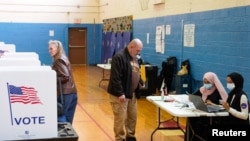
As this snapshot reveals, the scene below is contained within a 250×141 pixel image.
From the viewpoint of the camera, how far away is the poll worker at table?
522cm

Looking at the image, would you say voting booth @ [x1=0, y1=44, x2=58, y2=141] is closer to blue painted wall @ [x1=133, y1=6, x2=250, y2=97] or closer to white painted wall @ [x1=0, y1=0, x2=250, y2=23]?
blue painted wall @ [x1=133, y1=6, x2=250, y2=97]

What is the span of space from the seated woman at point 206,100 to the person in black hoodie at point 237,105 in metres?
0.26

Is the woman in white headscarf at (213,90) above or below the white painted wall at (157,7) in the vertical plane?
below

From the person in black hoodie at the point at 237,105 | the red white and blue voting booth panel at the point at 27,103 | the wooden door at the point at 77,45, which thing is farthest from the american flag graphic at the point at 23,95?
the wooden door at the point at 77,45

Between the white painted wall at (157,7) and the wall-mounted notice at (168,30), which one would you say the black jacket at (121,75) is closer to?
the white painted wall at (157,7)

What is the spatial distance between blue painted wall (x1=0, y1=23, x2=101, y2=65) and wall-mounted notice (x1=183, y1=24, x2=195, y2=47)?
916 centimetres

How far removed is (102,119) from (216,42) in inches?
107

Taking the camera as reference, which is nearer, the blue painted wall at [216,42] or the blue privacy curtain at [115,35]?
the blue painted wall at [216,42]

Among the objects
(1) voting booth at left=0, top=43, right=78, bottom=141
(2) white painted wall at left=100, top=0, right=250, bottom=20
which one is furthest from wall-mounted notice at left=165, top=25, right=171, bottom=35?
(1) voting booth at left=0, top=43, right=78, bottom=141

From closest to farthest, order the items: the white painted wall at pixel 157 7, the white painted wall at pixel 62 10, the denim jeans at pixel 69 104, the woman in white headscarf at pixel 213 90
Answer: the woman in white headscarf at pixel 213 90 < the denim jeans at pixel 69 104 < the white painted wall at pixel 157 7 < the white painted wall at pixel 62 10

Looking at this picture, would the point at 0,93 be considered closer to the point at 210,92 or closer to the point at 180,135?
the point at 210,92

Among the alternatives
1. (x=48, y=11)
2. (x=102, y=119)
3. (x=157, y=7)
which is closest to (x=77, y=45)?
(x=48, y=11)

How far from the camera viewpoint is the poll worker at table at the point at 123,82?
5.22m

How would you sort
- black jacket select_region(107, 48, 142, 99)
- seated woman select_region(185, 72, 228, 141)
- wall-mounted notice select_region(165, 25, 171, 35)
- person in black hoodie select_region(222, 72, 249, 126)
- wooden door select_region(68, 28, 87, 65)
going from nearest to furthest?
person in black hoodie select_region(222, 72, 249, 126), seated woman select_region(185, 72, 228, 141), black jacket select_region(107, 48, 142, 99), wall-mounted notice select_region(165, 25, 171, 35), wooden door select_region(68, 28, 87, 65)
